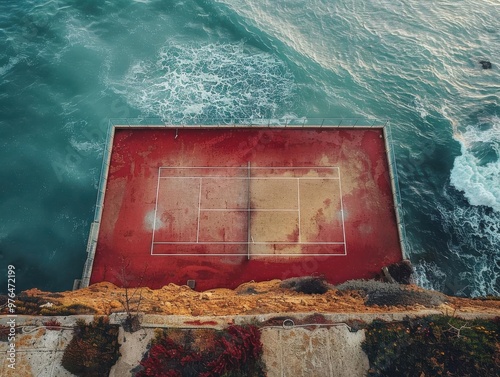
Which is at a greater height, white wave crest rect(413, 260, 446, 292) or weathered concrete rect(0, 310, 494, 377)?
white wave crest rect(413, 260, 446, 292)

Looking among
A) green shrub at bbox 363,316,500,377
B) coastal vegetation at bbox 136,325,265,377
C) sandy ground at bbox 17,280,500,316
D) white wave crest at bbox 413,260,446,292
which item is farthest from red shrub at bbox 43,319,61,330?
white wave crest at bbox 413,260,446,292

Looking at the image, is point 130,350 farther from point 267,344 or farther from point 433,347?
point 433,347

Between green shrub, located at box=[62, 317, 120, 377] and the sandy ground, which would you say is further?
the sandy ground

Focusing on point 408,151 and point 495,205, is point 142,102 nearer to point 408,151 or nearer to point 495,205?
point 408,151

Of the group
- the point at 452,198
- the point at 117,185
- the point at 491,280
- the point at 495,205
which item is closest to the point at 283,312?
the point at 117,185

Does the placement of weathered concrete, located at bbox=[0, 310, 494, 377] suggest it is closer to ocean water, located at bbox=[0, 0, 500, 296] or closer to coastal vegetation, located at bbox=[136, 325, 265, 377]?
coastal vegetation, located at bbox=[136, 325, 265, 377]

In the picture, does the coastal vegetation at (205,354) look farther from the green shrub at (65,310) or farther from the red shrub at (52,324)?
the red shrub at (52,324)

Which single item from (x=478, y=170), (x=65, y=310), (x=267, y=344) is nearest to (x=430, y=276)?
(x=478, y=170)

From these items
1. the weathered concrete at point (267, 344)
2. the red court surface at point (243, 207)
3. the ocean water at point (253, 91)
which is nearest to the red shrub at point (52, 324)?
the weathered concrete at point (267, 344)
